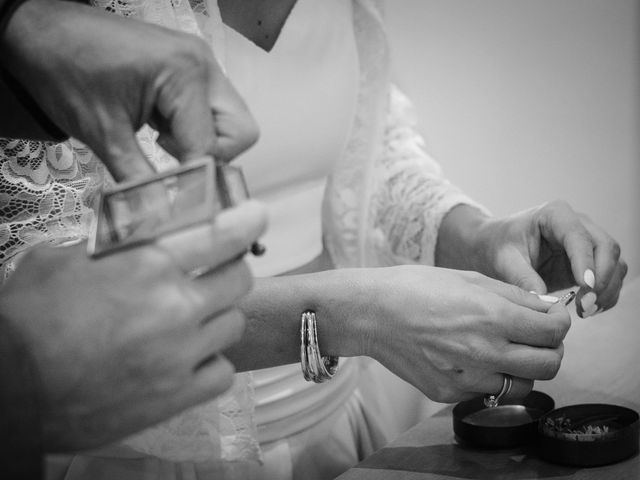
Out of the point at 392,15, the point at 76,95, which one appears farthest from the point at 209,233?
the point at 392,15

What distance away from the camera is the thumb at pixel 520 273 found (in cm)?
99

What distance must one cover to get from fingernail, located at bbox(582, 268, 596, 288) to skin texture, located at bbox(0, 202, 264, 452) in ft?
2.12

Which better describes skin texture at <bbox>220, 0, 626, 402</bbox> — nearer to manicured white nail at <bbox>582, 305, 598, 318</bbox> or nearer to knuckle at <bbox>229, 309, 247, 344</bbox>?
manicured white nail at <bbox>582, 305, 598, 318</bbox>

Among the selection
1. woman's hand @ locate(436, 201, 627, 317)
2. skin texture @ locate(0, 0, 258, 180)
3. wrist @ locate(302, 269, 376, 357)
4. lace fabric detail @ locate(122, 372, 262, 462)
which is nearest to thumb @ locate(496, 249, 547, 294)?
woman's hand @ locate(436, 201, 627, 317)

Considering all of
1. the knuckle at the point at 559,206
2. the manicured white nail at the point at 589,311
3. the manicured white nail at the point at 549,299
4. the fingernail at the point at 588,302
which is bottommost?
the manicured white nail at the point at 589,311

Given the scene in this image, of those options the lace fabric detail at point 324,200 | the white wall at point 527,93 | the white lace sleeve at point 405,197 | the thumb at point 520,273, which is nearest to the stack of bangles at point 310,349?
the lace fabric detail at point 324,200

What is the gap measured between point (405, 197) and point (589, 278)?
39 cm

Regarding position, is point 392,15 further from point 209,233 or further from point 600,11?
point 209,233

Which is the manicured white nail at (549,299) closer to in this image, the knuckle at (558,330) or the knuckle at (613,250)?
the knuckle at (558,330)

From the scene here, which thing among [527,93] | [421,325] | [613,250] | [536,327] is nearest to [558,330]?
[536,327]

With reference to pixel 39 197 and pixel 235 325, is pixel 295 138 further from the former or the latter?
pixel 235 325

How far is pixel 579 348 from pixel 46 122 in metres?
0.95

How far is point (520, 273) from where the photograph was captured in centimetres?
102

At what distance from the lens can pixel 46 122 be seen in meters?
0.63
